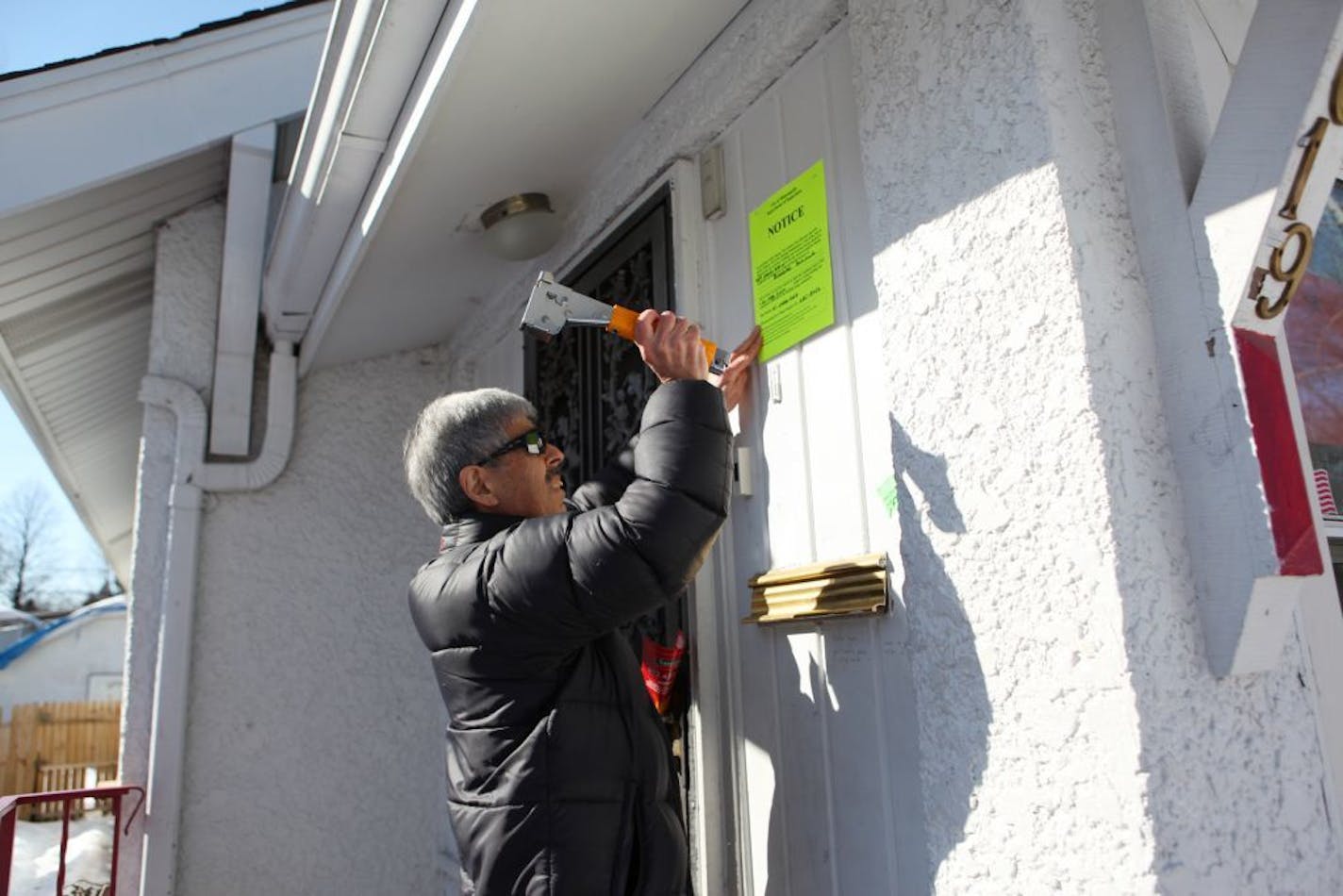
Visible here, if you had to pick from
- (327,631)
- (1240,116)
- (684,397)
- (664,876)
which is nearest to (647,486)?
(684,397)

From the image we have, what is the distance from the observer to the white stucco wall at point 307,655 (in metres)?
3.62

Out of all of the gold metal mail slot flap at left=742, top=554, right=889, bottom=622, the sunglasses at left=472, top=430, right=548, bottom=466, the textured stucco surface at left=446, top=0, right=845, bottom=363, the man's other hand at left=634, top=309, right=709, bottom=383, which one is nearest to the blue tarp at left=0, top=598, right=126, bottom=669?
the textured stucco surface at left=446, top=0, right=845, bottom=363

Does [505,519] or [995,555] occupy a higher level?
[505,519]

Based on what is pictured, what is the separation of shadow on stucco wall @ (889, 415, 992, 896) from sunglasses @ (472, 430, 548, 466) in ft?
2.49

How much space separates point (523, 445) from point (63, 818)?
8.05ft

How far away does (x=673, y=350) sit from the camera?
5.56ft

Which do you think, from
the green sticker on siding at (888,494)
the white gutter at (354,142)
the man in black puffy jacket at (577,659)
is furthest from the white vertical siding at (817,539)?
the white gutter at (354,142)

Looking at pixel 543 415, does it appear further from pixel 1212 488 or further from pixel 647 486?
pixel 1212 488

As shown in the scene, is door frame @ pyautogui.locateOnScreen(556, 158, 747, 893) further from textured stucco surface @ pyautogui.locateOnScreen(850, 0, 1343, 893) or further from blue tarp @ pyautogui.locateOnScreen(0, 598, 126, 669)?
blue tarp @ pyautogui.locateOnScreen(0, 598, 126, 669)

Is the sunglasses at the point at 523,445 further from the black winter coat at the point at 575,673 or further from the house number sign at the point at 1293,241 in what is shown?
the house number sign at the point at 1293,241

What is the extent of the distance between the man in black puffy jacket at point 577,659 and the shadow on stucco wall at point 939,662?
31 cm

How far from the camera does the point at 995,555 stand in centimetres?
134

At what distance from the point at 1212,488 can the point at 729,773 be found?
4.27 ft

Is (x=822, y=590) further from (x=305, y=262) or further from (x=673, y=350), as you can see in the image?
(x=305, y=262)
